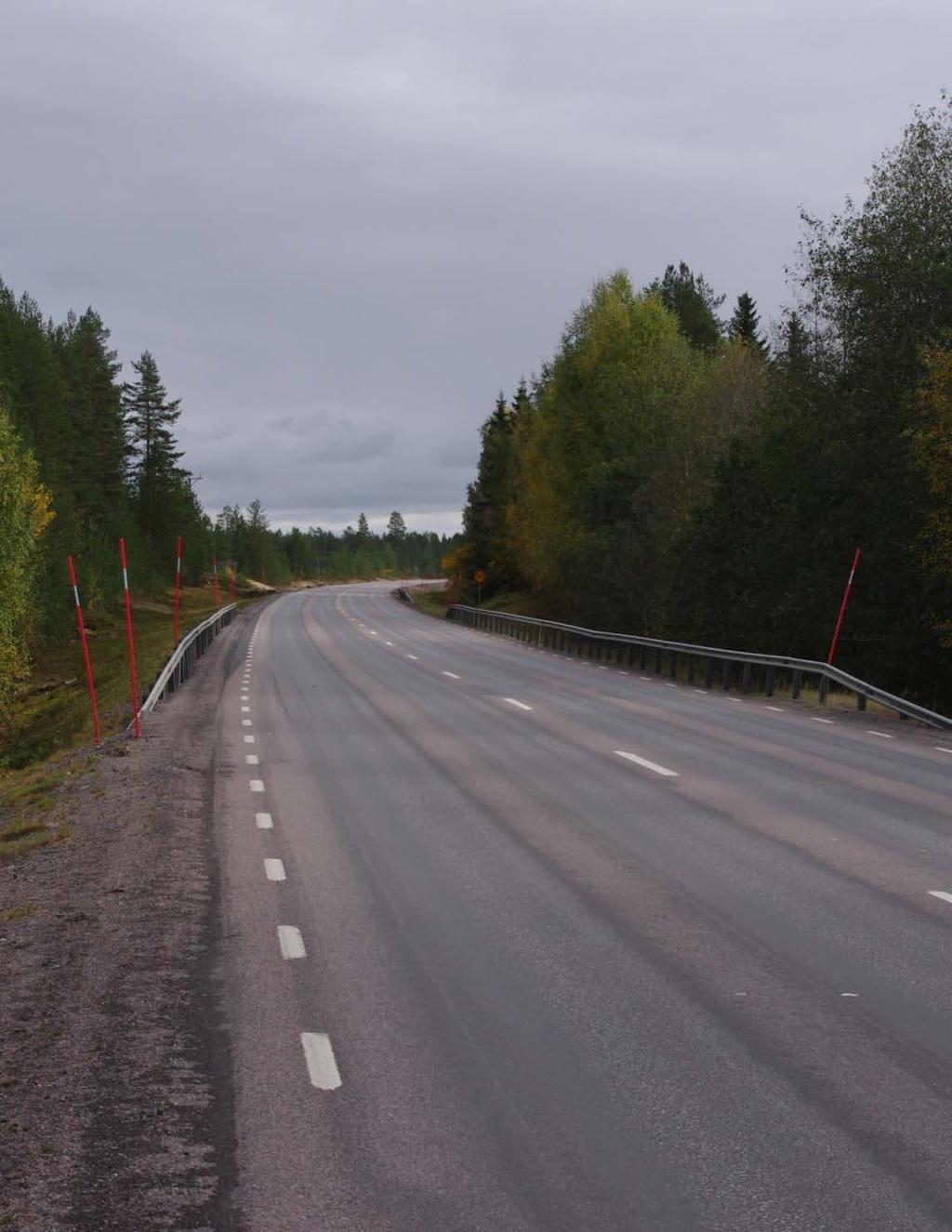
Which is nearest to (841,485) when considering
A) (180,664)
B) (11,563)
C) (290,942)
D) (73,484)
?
(180,664)

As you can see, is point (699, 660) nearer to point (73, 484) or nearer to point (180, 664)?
point (180, 664)

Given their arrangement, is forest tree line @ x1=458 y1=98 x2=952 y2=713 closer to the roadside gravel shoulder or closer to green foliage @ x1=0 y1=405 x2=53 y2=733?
green foliage @ x1=0 y1=405 x2=53 y2=733

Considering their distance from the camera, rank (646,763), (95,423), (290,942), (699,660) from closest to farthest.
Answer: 1. (290,942)
2. (646,763)
3. (699,660)
4. (95,423)

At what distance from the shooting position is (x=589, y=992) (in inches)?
285

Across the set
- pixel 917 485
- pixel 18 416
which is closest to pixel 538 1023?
pixel 917 485

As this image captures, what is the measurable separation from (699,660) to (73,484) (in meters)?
42.7

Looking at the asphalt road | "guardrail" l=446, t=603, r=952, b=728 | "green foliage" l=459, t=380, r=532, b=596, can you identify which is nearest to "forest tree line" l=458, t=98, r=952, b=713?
"guardrail" l=446, t=603, r=952, b=728

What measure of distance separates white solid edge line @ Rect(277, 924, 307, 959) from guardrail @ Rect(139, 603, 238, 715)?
1521 cm

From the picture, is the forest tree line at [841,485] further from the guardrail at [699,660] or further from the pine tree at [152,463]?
the pine tree at [152,463]

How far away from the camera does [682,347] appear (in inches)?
2269

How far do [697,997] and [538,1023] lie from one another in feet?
3.18

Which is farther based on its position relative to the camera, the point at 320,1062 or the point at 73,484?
the point at 73,484

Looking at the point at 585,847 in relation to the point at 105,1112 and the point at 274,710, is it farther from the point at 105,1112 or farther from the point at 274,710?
the point at 274,710

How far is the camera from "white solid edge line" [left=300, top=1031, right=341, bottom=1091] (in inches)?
231
